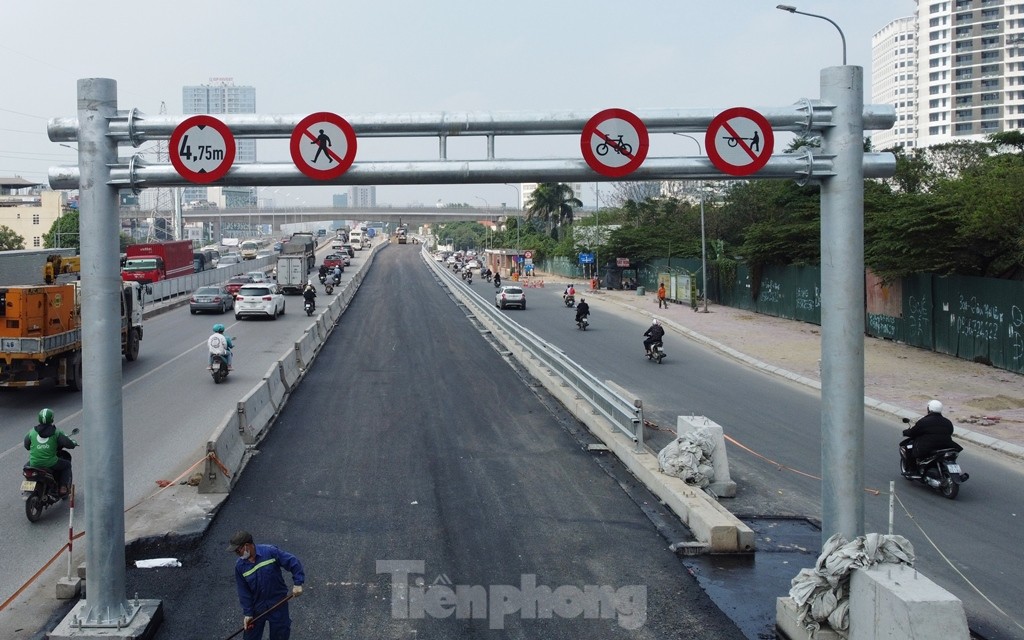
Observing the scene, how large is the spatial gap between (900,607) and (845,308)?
258 cm

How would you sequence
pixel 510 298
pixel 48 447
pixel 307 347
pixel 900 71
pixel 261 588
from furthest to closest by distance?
1. pixel 900 71
2. pixel 510 298
3. pixel 307 347
4. pixel 48 447
5. pixel 261 588

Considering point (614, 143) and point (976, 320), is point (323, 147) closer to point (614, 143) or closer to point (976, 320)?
point (614, 143)

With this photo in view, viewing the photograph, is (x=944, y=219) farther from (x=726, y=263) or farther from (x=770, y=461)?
(x=726, y=263)

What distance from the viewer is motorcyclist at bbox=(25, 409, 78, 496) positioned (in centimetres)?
1150

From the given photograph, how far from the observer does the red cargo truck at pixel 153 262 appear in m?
52.8

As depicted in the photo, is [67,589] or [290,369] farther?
[290,369]

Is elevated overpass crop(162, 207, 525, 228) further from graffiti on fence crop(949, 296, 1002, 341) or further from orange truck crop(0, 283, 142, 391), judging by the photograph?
orange truck crop(0, 283, 142, 391)

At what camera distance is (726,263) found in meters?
49.8

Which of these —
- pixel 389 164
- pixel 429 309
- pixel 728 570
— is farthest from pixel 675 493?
pixel 429 309

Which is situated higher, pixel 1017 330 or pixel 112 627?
pixel 1017 330

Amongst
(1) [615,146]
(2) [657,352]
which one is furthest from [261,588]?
(2) [657,352]

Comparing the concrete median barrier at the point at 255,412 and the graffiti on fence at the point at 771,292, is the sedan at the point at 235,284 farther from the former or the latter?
the concrete median barrier at the point at 255,412

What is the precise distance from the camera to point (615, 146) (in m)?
7.88

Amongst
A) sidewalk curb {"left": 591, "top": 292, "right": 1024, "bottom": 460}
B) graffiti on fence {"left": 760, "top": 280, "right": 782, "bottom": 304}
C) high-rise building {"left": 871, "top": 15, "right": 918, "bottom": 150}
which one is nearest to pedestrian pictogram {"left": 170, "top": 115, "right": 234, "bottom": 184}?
sidewalk curb {"left": 591, "top": 292, "right": 1024, "bottom": 460}
